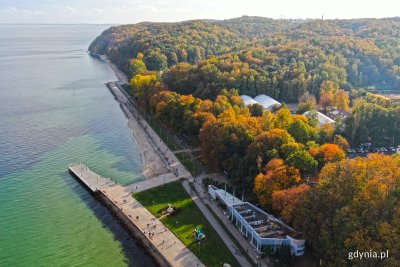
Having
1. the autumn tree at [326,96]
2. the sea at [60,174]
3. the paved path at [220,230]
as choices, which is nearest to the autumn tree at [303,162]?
the paved path at [220,230]

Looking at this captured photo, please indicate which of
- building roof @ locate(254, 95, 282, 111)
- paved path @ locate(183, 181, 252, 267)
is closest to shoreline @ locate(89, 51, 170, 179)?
paved path @ locate(183, 181, 252, 267)

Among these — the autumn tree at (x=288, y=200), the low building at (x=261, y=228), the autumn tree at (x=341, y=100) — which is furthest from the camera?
the autumn tree at (x=341, y=100)

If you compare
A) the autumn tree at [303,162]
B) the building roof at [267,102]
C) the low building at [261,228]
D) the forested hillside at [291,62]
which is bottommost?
the low building at [261,228]

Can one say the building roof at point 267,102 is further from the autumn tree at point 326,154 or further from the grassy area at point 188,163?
the autumn tree at point 326,154

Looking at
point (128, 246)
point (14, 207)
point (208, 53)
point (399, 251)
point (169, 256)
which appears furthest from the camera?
point (208, 53)

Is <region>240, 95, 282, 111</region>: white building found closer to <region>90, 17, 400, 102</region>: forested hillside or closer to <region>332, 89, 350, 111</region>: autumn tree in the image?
<region>90, 17, 400, 102</region>: forested hillside

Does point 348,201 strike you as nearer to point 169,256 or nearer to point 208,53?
point 169,256

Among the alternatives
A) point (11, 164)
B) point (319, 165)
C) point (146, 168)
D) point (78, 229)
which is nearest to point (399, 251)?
point (319, 165)
